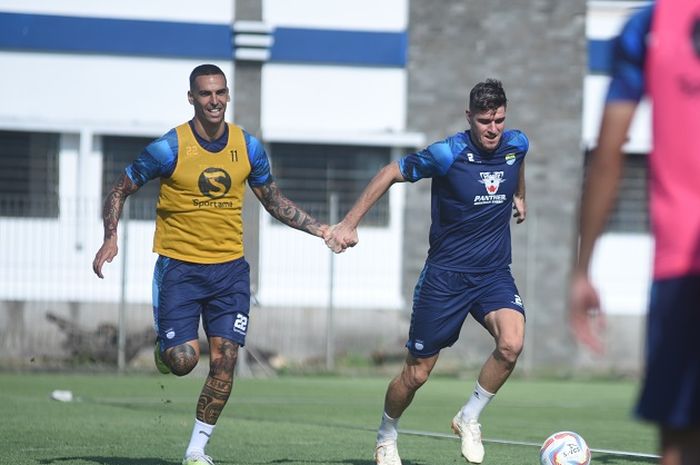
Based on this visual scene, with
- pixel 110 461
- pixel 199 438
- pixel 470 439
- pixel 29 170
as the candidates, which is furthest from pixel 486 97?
pixel 29 170

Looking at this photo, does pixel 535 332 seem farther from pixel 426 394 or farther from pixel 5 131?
pixel 5 131

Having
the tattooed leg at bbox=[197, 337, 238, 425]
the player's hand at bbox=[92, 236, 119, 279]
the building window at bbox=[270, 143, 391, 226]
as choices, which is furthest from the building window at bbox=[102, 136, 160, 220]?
the tattooed leg at bbox=[197, 337, 238, 425]

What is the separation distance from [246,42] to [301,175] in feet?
8.70

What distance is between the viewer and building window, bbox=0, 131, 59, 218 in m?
25.0

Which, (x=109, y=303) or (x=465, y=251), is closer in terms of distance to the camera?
(x=465, y=251)

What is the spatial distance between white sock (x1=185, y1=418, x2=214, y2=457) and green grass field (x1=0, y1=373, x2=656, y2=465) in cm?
68

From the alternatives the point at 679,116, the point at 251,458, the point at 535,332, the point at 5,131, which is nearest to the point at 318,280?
the point at 535,332

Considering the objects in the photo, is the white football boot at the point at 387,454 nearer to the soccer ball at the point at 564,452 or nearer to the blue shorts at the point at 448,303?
the blue shorts at the point at 448,303

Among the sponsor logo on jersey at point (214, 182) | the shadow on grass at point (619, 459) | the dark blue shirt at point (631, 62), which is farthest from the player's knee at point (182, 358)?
the dark blue shirt at point (631, 62)

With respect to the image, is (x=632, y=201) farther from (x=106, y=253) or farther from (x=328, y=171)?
(x=106, y=253)

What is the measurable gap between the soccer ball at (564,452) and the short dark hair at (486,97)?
2.24 meters

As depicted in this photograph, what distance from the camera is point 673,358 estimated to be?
4.35 meters

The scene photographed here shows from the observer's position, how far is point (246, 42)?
1012 inches

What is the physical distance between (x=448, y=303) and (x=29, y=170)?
17049 millimetres
